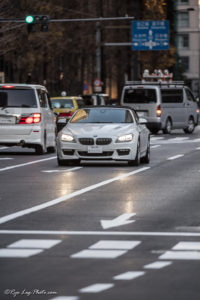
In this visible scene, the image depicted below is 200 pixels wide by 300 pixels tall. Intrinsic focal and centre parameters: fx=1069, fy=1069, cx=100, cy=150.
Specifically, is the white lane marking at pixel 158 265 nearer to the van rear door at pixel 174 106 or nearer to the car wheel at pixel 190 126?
the van rear door at pixel 174 106

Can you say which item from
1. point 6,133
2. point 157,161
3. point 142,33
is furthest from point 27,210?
point 142,33

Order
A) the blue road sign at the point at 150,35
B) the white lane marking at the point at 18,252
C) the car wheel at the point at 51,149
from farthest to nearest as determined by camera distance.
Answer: the blue road sign at the point at 150,35
the car wheel at the point at 51,149
the white lane marking at the point at 18,252

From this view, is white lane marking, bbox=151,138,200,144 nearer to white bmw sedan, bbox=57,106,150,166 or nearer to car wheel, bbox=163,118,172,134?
car wheel, bbox=163,118,172,134

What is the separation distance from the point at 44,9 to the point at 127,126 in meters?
32.9

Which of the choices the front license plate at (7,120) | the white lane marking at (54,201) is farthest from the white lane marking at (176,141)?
the white lane marking at (54,201)

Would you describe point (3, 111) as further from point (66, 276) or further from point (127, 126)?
point (66, 276)

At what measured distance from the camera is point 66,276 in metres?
8.43

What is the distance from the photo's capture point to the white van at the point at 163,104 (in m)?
43.7

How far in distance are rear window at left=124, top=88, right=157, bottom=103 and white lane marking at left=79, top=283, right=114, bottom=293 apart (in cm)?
3575

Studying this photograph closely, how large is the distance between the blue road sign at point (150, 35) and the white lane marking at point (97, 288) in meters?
62.2

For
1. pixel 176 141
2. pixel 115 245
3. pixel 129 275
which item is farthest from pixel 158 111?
pixel 129 275

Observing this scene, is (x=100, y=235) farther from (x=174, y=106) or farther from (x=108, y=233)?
(x=174, y=106)

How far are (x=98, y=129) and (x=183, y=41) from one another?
12917cm

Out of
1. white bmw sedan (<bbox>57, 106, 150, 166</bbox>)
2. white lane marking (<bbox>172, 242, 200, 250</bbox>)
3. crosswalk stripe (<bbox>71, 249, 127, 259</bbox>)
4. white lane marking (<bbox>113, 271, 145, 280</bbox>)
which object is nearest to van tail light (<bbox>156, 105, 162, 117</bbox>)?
white bmw sedan (<bbox>57, 106, 150, 166</bbox>)
